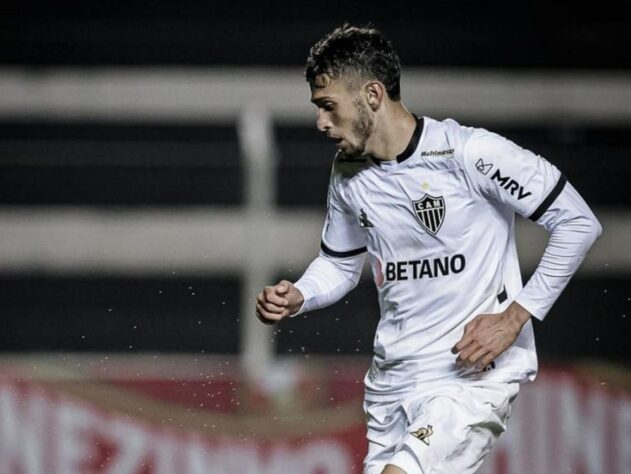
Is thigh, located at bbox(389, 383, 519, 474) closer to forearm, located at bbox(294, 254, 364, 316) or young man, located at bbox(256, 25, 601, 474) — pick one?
young man, located at bbox(256, 25, 601, 474)

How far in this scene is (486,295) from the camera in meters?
2.89

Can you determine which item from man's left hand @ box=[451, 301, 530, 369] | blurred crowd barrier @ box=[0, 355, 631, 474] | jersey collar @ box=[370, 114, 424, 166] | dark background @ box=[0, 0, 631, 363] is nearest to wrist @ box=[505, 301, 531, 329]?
man's left hand @ box=[451, 301, 530, 369]

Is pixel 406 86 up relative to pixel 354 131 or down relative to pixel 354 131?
up

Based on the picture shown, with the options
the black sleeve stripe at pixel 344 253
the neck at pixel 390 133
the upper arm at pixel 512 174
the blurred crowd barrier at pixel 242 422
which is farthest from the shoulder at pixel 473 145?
the blurred crowd barrier at pixel 242 422

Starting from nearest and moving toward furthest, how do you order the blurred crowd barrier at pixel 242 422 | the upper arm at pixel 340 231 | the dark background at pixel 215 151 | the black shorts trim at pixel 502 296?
1. the black shorts trim at pixel 502 296
2. the upper arm at pixel 340 231
3. the blurred crowd barrier at pixel 242 422
4. the dark background at pixel 215 151

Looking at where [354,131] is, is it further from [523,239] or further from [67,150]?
[67,150]

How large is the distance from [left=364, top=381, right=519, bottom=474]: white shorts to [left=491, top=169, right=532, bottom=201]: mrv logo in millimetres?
469

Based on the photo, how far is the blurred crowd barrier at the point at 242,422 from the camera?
4.21 m

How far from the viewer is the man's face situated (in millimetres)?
2859

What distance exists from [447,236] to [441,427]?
469 millimetres

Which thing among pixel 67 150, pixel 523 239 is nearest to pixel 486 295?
pixel 523 239

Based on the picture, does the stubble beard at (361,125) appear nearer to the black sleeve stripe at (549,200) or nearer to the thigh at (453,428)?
the black sleeve stripe at (549,200)

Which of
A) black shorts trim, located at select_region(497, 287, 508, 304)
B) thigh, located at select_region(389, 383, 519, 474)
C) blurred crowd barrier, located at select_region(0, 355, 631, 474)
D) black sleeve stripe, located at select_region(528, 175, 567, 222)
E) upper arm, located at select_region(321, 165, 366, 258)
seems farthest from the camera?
blurred crowd barrier, located at select_region(0, 355, 631, 474)

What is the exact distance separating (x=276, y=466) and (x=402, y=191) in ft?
5.44
